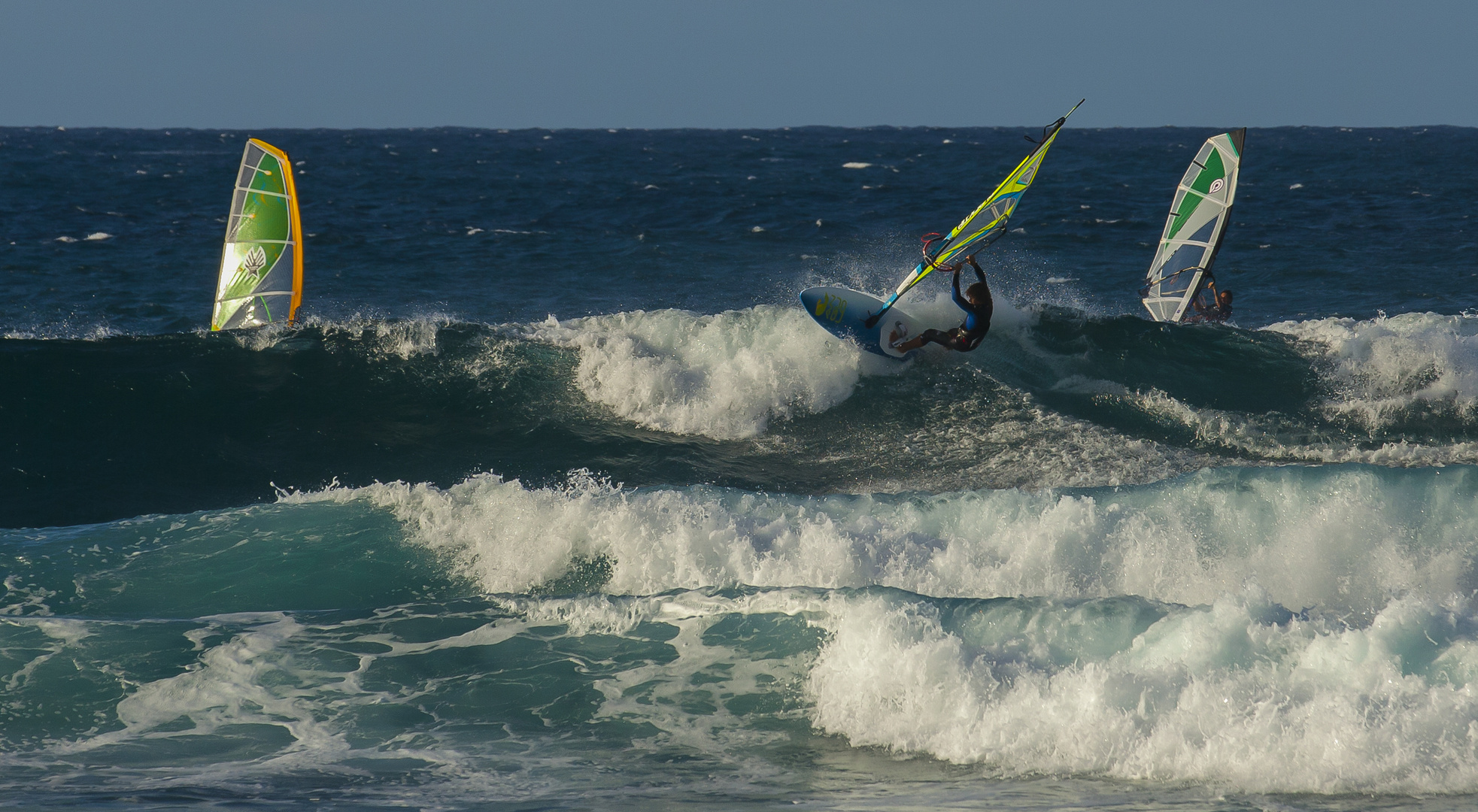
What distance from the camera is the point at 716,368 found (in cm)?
1120

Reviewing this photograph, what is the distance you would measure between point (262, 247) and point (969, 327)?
7384mm

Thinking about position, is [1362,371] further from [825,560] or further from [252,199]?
[252,199]

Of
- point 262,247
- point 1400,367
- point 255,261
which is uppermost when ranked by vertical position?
point 262,247

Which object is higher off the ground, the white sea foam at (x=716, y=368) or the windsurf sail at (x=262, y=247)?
the windsurf sail at (x=262, y=247)

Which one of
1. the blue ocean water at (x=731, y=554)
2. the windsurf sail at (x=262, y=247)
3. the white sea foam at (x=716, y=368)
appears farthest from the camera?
the windsurf sail at (x=262, y=247)

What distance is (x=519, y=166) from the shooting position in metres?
38.0

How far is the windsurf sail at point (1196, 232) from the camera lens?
13.5 m

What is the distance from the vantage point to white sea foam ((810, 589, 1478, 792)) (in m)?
4.41

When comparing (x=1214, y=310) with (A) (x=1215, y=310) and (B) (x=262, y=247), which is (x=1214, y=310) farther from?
(B) (x=262, y=247)

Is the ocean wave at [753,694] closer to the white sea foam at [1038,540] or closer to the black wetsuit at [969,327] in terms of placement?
the white sea foam at [1038,540]

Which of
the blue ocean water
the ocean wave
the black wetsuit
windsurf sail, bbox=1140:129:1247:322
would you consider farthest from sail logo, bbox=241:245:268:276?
windsurf sail, bbox=1140:129:1247:322

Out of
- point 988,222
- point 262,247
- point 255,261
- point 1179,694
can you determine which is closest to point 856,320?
point 988,222

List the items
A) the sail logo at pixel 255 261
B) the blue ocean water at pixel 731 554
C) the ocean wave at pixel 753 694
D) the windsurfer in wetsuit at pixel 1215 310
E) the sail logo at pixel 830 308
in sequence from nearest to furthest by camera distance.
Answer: the ocean wave at pixel 753 694 < the blue ocean water at pixel 731 554 < the sail logo at pixel 830 308 < the sail logo at pixel 255 261 < the windsurfer in wetsuit at pixel 1215 310

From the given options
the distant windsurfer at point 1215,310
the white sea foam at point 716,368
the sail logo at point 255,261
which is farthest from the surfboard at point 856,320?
the sail logo at point 255,261
